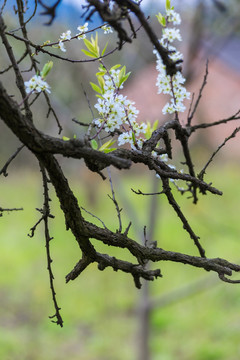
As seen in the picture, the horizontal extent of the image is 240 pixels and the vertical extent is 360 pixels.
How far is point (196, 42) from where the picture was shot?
12.9ft

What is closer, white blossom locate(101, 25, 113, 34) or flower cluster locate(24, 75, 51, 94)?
flower cluster locate(24, 75, 51, 94)

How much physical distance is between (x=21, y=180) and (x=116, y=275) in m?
5.62

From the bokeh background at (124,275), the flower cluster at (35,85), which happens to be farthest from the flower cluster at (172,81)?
the bokeh background at (124,275)

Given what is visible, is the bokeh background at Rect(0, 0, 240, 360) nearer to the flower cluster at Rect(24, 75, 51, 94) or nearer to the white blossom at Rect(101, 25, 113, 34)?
the white blossom at Rect(101, 25, 113, 34)

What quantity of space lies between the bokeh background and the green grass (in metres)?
0.02

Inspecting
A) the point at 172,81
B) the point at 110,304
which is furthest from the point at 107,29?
the point at 110,304

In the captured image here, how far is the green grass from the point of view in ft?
20.8

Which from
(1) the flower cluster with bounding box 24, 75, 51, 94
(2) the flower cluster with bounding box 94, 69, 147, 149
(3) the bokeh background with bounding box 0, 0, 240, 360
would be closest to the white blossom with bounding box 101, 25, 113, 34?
(2) the flower cluster with bounding box 94, 69, 147, 149

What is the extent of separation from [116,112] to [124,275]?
7.11 meters

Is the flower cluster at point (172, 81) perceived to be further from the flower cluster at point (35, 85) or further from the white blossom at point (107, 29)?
the flower cluster at point (35, 85)

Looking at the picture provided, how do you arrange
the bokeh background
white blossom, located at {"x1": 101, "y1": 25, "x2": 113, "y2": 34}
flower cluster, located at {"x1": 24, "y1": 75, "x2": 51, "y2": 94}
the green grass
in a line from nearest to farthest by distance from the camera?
flower cluster, located at {"x1": 24, "y1": 75, "x2": 51, "y2": 94} → white blossom, located at {"x1": 101, "y1": 25, "x2": 113, "y2": 34} → the bokeh background → the green grass

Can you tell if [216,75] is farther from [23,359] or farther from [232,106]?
[23,359]

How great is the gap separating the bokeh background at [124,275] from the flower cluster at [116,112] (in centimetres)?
250

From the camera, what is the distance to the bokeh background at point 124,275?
4727 millimetres
